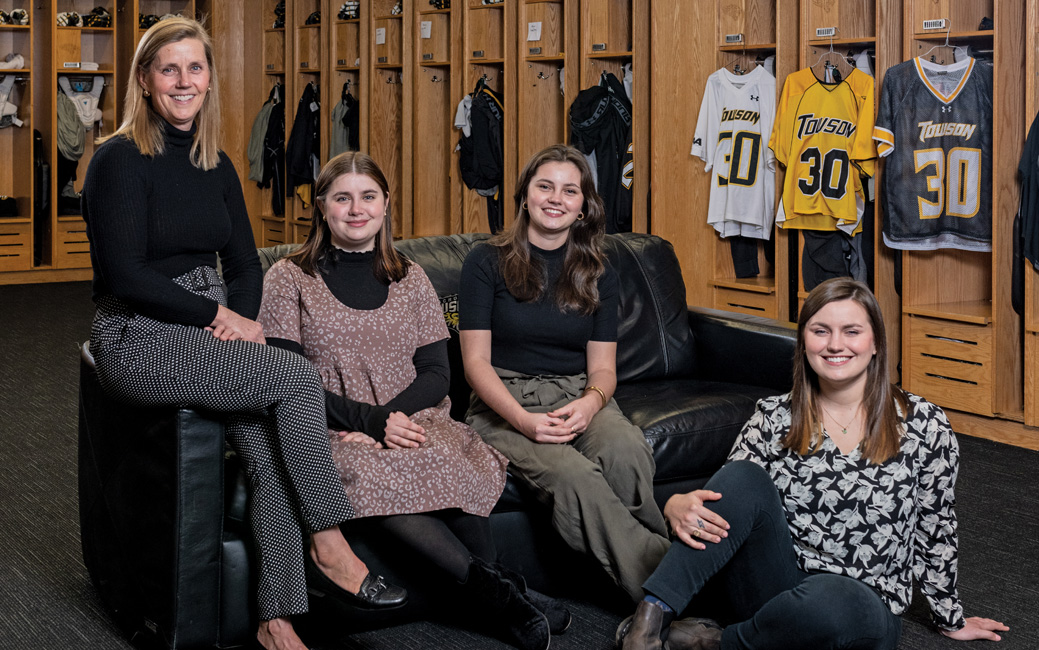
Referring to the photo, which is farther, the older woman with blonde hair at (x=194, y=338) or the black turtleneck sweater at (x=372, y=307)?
the black turtleneck sweater at (x=372, y=307)

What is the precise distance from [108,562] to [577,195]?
1.48 metres

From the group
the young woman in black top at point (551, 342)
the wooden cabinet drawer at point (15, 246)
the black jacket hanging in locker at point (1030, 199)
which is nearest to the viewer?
the young woman in black top at point (551, 342)

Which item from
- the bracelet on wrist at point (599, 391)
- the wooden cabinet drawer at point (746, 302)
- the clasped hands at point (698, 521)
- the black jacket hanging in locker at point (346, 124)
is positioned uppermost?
the black jacket hanging in locker at point (346, 124)

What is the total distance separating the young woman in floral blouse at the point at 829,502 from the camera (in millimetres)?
2184

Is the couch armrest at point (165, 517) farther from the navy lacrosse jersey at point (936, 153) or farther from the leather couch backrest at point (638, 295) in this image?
the navy lacrosse jersey at point (936, 153)

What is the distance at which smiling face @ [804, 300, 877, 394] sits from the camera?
2.21m

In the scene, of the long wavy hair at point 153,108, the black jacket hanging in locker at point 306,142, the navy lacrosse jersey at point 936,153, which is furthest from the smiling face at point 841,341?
the black jacket hanging in locker at point 306,142

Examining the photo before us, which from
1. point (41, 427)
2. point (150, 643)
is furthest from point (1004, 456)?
point (41, 427)

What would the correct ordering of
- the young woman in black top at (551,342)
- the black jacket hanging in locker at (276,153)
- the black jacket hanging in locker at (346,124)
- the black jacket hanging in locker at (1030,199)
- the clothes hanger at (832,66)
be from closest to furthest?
the young woman in black top at (551,342)
the black jacket hanging in locker at (1030,199)
the clothes hanger at (832,66)
the black jacket hanging in locker at (346,124)
the black jacket hanging in locker at (276,153)

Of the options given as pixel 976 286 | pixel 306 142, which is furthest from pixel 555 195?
pixel 306 142

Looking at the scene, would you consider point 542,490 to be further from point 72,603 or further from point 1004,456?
point 1004,456

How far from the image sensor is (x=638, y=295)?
3.62m

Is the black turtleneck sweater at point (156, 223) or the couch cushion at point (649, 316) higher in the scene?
the black turtleneck sweater at point (156, 223)

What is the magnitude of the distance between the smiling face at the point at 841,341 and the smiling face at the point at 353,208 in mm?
1105
